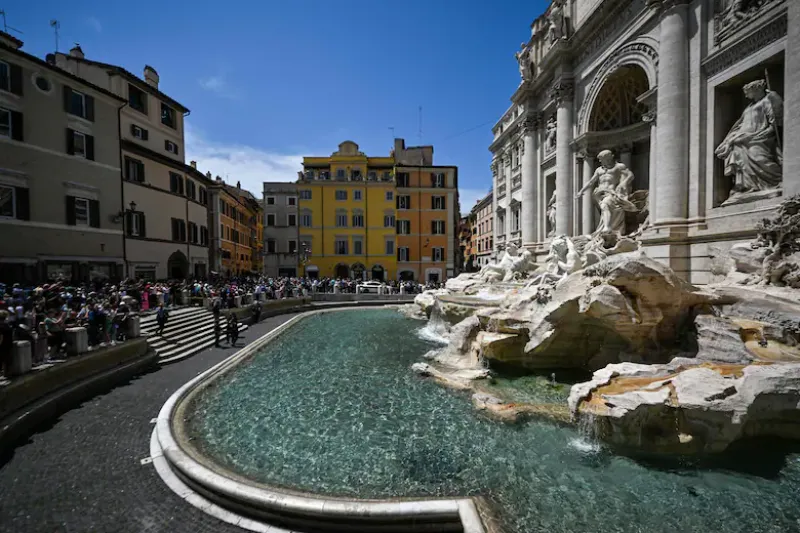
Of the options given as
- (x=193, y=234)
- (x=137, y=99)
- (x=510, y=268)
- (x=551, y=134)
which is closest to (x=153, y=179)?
(x=193, y=234)

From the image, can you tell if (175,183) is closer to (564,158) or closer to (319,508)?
(564,158)

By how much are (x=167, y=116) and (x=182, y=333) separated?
18.7 metres

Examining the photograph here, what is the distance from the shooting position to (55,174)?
16469 millimetres

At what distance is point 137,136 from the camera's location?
21.5 m

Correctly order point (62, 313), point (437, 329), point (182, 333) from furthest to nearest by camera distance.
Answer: point (437, 329) < point (182, 333) < point (62, 313)

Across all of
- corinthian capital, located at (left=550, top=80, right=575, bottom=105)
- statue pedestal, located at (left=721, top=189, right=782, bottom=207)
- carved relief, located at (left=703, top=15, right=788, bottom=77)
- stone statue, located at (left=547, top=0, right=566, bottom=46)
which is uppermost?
stone statue, located at (left=547, top=0, right=566, bottom=46)

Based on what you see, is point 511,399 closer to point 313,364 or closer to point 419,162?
point 313,364

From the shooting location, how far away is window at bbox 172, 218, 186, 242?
23562 millimetres

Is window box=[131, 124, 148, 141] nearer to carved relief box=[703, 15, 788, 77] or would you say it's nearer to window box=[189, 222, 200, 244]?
window box=[189, 222, 200, 244]

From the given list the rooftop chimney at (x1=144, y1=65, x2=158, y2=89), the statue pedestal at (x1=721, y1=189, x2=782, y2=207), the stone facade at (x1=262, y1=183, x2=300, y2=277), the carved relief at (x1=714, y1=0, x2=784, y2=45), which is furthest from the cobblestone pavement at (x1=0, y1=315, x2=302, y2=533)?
the stone facade at (x1=262, y1=183, x2=300, y2=277)

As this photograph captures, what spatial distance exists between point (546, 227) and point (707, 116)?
1085cm

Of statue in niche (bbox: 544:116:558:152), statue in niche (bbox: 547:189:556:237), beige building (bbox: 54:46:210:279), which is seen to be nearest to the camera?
beige building (bbox: 54:46:210:279)

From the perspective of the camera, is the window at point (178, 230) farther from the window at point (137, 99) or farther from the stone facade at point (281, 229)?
the stone facade at point (281, 229)

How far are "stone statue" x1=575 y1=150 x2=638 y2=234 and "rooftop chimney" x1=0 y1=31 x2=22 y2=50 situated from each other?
2634 centimetres
